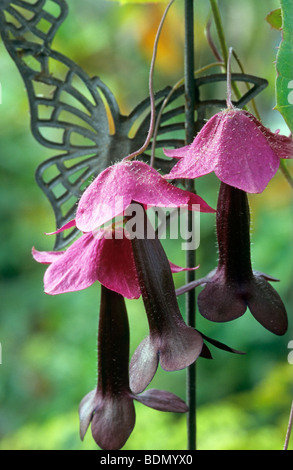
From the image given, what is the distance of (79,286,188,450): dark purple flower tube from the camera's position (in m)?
0.34

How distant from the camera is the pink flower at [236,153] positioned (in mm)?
305

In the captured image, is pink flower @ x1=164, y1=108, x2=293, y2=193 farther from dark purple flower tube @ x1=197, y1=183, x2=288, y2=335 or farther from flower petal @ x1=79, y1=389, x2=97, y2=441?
flower petal @ x1=79, y1=389, x2=97, y2=441

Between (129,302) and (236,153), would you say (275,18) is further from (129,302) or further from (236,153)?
(129,302)

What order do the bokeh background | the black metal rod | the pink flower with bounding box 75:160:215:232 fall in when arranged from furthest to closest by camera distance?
the bokeh background, the black metal rod, the pink flower with bounding box 75:160:215:232

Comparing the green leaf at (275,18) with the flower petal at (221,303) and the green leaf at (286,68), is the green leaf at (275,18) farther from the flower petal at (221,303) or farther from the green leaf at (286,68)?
the flower petal at (221,303)

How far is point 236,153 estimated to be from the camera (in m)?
0.31

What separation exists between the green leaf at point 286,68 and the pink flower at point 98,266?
0.42 ft

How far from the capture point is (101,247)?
1.15 ft

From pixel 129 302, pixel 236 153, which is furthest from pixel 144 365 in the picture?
pixel 129 302

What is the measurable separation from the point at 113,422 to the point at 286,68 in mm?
244

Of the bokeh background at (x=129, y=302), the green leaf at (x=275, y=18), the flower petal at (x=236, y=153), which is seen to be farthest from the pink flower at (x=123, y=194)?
the bokeh background at (x=129, y=302)

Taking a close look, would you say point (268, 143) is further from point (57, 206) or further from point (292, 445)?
point (292, 445)

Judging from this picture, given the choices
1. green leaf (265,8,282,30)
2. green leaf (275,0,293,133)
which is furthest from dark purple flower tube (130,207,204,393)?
green leaf (265,8,282,30)

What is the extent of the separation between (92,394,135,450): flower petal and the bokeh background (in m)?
1.03
